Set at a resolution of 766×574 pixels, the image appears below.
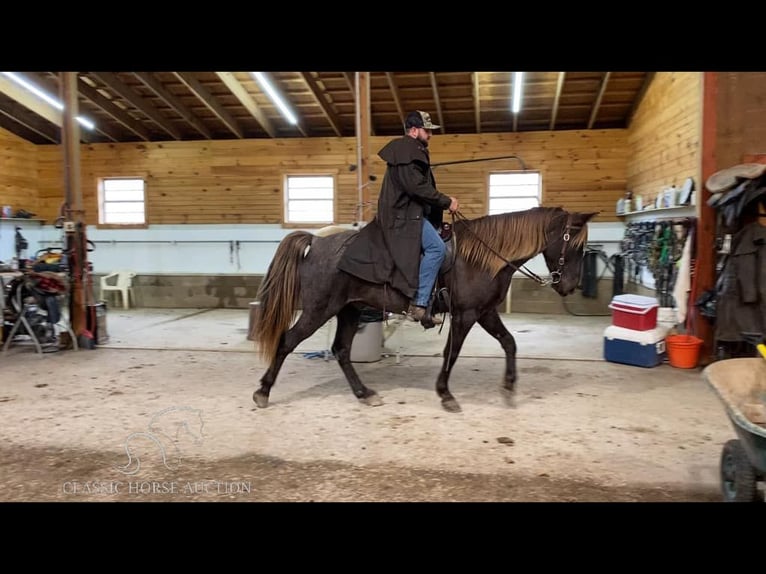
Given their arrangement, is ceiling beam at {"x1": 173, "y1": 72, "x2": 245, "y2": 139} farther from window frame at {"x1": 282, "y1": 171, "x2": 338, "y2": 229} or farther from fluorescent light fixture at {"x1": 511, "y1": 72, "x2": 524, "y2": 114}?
fluorescent light fixture at {"x1": 511, "y1": 72, "x2": 524, "y2": 114}

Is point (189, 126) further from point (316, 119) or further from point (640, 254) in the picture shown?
point (640, 254)

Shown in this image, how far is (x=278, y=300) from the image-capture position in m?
3.65

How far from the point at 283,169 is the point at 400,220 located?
21.9 ft

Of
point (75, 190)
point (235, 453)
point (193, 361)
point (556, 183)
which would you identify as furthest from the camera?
point (556, 183)

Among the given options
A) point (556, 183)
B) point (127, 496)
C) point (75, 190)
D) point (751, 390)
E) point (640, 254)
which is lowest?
point (127, 496)

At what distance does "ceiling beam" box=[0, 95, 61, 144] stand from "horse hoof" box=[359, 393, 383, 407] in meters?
8.76

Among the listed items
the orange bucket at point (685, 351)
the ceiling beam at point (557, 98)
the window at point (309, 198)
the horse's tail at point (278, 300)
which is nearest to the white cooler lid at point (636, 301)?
the orange bucket at point (685, 351)

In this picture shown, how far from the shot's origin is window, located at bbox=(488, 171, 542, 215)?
29.6 ft

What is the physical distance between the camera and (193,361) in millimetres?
5023

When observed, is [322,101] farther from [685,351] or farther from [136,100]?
[685,351]

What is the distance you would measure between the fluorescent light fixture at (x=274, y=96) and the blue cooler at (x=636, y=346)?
6012 mm

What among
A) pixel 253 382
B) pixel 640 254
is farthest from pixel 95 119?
pixel 640 254

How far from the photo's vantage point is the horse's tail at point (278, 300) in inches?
144

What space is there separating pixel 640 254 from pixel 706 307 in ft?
8.47
